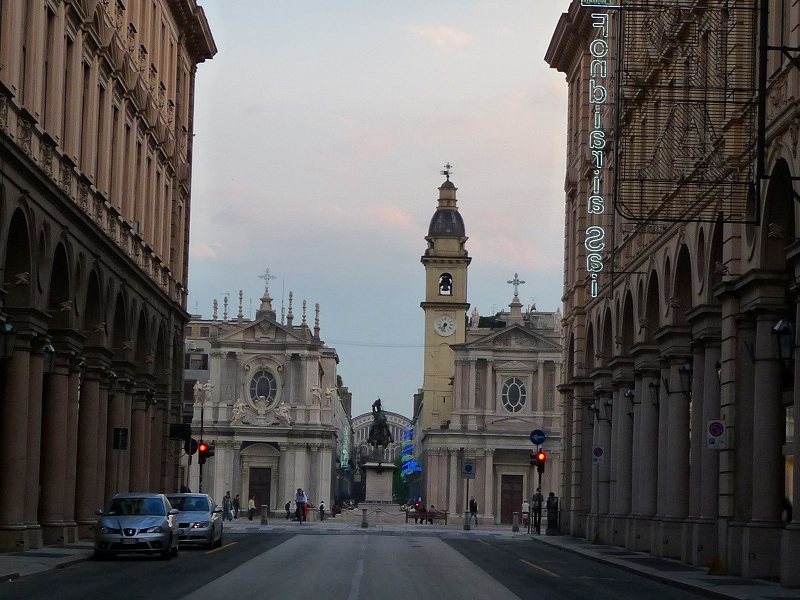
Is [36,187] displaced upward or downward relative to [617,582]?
upward

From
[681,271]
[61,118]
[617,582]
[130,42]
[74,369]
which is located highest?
[130,42]

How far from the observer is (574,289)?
2313 inches

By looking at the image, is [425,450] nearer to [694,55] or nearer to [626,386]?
[626,386]

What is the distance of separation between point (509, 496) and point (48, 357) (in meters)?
81.0

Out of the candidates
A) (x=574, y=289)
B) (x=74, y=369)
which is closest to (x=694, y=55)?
(x=74, y=369)

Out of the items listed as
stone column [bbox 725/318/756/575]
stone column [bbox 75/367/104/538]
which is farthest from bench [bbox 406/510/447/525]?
stone column [bbox 725/318/756/575]

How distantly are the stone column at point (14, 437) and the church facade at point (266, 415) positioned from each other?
3200 inches

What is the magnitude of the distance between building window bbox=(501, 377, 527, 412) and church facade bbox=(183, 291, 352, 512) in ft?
44.3

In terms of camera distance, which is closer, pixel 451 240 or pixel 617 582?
pixel 617 582

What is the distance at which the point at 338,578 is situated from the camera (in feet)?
86.5

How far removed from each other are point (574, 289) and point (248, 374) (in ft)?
207

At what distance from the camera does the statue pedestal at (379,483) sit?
319 ft

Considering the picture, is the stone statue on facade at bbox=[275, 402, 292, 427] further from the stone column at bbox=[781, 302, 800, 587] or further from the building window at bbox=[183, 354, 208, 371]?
the stone column at bbox=[781, 302, 800, 587]

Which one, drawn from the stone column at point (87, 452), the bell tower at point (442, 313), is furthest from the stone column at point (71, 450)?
the bell tower at point (442, 313)
